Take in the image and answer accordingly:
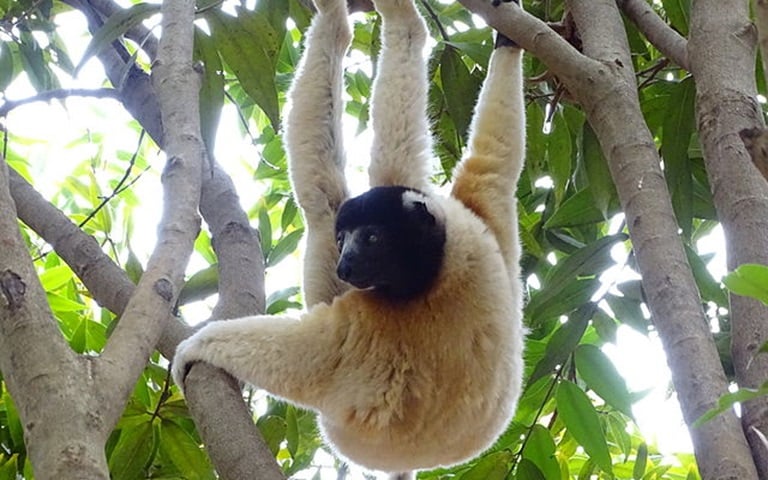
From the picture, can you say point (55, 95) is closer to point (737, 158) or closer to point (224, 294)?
point (224, 294)

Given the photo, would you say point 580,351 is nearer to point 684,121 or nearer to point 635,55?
point 684,121

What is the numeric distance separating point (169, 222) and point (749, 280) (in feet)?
5.10

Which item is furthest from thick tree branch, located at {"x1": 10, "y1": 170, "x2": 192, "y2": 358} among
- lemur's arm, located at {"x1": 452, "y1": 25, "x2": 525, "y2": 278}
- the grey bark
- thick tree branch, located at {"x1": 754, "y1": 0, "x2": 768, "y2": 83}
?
thick tree branch, located at {"x1": 754, "y1": 0, "x2": 768, "y2": 83}

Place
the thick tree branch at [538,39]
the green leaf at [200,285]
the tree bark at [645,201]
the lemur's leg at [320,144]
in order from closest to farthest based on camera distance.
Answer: the tree bark at [645,201], the thick tree branch at [538,39], the lemur's leg at [320,144], the green leaf at [200,285]

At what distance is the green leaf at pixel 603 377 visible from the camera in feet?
13.5

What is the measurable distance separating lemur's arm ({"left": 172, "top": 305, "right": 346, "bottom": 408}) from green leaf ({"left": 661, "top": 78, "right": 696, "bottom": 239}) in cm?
132

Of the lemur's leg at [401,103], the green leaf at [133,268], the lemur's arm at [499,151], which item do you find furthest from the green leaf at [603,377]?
the green leaf at [133,268]

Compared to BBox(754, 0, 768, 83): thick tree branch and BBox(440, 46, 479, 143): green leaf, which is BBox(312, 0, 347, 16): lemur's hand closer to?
BBox(440, 46, 479, 143): green leaf

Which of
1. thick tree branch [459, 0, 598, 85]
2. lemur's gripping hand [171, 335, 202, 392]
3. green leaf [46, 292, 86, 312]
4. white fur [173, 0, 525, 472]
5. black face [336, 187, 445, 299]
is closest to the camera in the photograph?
thick tree branch [459, 0, 598, 85]

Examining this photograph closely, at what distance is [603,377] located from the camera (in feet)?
13.6

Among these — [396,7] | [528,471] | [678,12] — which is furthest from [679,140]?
[528,471]

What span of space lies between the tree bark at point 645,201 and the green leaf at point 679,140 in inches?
17.4

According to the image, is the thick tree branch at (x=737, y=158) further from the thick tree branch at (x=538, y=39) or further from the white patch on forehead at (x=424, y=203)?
the white patch on forehead at (x=424, y=203)

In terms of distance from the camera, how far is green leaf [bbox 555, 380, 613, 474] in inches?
162
